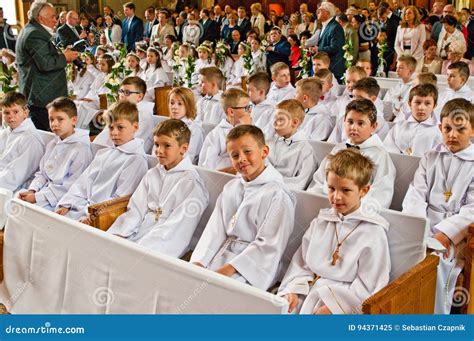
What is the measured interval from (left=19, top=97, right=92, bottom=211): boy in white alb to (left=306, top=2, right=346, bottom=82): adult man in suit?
15.2ft

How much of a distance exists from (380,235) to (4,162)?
3378 mm

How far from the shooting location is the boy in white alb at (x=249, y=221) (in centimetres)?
304

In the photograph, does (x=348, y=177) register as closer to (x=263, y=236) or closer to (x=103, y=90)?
(x=263, y=236)

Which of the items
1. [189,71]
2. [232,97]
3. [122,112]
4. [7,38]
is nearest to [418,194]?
[232,97]

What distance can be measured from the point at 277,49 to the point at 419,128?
5.77 m

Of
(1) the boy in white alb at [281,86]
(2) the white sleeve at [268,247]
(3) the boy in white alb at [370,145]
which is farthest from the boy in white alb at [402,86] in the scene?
(2) the white sleeve at [268,247]

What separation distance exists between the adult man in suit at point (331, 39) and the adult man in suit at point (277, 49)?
1642mm

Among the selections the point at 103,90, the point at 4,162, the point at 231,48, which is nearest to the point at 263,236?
the point at 4,162

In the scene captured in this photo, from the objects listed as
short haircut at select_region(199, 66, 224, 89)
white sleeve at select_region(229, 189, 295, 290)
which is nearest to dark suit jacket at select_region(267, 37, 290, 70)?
short haircut at select_region(199, 66, 224, 89)

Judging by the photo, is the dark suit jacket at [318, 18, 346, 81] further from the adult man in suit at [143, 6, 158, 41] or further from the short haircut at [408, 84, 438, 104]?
the adult man in suit at [143, 6, 158, 41]

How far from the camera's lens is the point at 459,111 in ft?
11.9

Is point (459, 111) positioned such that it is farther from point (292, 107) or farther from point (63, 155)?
point (63, 155)

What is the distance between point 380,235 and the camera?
2803mm

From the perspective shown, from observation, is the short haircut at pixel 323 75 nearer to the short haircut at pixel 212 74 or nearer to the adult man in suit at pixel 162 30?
the short haircut at pixel 212 74
